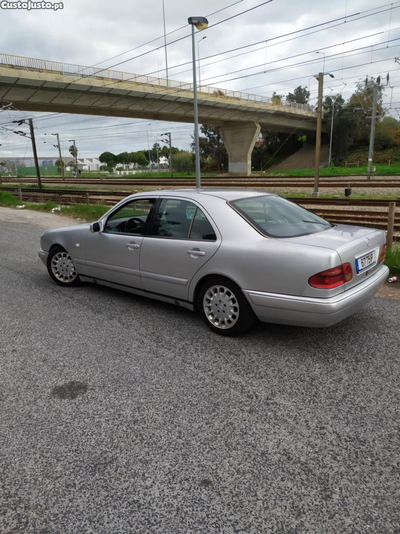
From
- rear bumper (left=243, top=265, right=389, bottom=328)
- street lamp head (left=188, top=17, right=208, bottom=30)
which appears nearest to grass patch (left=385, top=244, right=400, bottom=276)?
rear bumper (left=243, top=265, right=389, bottom=328)

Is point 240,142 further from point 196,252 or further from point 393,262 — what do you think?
point 196,252

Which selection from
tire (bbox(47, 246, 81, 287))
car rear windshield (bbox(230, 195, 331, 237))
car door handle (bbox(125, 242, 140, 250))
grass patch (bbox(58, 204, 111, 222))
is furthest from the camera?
grass patch (bbox(58, 204, 111, 222))

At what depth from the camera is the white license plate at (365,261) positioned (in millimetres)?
3637

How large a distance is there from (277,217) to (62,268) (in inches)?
132

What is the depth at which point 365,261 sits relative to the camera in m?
3.77

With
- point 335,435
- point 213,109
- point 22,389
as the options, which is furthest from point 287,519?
point 213,109

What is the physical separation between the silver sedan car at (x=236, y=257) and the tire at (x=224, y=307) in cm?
1

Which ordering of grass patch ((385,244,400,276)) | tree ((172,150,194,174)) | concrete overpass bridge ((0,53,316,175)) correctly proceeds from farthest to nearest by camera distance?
tree ((172,150,194,174))
concrete overpass bridge ((0,53,316,175))
grass patch ((385,244,400,276))

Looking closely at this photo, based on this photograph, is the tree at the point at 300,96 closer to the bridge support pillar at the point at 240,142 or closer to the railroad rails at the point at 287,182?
the bridge support pillar at the point at 240,142

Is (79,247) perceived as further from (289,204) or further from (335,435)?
(335,435)

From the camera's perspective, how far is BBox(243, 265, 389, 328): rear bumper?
3340 mm

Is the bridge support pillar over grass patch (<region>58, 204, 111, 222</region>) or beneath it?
over

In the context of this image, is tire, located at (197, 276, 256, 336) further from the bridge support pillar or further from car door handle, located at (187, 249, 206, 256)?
the bridge support pillar

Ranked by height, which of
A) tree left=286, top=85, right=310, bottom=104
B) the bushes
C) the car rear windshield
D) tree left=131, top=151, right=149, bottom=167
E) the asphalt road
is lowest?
the asphalt road
